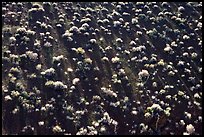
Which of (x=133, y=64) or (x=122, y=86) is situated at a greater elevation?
(x=133, y=64)

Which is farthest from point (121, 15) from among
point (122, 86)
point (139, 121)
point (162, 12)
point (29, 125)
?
point (29, 125)

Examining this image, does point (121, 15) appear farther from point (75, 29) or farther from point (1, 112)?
point (1, 112)

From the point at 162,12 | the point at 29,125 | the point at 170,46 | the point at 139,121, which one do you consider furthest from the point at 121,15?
the point at 29,125

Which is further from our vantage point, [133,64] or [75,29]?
[75,29]

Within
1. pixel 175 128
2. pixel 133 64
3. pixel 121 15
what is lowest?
pixel 175 128

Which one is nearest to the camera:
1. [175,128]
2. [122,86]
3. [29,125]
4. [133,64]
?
[29,125]

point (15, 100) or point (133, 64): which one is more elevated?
point (133, 64)

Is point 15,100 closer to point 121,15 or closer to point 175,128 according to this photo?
point 175,128

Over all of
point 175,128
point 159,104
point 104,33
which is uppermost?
point 104,33

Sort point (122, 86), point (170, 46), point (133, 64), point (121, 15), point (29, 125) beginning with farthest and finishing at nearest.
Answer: point (121, 15) < point (170, 46) < point (133, 64) < point (122, 86) < point (29, 125)
